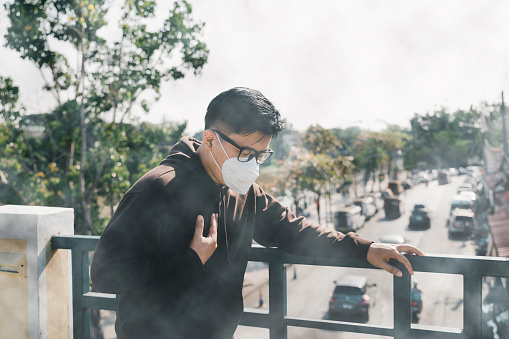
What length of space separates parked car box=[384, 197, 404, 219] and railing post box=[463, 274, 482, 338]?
28751 millimetres

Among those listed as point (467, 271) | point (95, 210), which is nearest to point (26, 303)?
point (467, 271)

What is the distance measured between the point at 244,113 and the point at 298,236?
0.57m

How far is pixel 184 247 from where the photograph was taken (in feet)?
5.14

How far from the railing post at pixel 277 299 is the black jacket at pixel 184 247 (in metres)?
0.10

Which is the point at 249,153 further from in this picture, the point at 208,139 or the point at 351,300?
the point at 351,300

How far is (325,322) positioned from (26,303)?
1616 mm

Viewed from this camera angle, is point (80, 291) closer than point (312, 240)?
No

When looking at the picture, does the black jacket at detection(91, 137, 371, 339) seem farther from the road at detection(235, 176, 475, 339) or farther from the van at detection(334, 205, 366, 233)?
the van at detection(334, 205, 366, 233)

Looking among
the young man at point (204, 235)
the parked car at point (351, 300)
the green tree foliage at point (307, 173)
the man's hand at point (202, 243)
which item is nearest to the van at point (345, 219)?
the green tree foliage at point (307, 173)

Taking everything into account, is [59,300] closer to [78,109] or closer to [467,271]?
[467,271]

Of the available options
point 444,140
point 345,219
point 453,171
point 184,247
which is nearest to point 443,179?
point 444,140

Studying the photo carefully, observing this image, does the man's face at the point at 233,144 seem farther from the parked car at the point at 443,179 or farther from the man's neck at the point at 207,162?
the parked car at the point at 443,179

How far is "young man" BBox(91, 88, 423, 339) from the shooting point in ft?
4.72

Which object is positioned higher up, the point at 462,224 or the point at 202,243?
the point at 202,243
